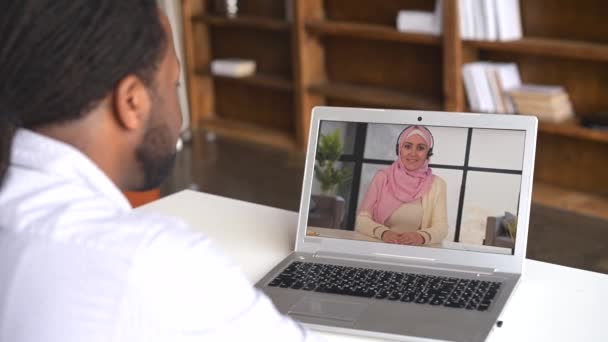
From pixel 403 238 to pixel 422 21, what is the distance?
2.93m

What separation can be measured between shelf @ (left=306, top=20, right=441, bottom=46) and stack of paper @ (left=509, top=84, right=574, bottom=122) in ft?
1.74

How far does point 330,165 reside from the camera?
166 centimetres

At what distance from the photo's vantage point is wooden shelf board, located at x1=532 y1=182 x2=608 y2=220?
389 cm

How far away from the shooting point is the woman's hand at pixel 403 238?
5.15 feet

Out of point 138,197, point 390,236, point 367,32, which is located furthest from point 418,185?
point 367,32

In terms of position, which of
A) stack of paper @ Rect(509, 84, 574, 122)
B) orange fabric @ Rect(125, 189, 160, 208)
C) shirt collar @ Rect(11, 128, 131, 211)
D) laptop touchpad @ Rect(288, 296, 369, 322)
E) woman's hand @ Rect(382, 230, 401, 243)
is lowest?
orange fabric @ Rect(125, 189, 160, 208)

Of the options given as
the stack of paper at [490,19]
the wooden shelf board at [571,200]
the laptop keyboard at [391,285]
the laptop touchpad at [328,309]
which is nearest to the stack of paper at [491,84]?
the stack of paper at [490,19]

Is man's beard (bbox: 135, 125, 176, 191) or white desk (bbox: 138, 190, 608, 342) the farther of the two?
white desk (bbox: 138, 190, 608, 342)

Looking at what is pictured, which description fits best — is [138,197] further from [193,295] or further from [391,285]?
[193,295]

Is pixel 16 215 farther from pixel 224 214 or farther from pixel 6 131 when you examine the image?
pixel 224 214

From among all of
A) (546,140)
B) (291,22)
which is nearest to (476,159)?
(546,140)

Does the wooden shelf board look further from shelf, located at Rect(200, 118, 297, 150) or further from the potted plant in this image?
the potted plant

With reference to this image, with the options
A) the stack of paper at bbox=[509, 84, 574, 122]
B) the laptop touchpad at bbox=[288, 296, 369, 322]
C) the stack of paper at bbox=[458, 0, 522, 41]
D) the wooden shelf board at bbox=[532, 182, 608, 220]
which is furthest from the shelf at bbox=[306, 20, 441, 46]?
the laptop touchpad at bbox=[288, 296, 369, 322]

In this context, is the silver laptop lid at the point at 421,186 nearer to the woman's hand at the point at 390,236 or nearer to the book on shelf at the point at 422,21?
the woman's hand at the point at 390,236
